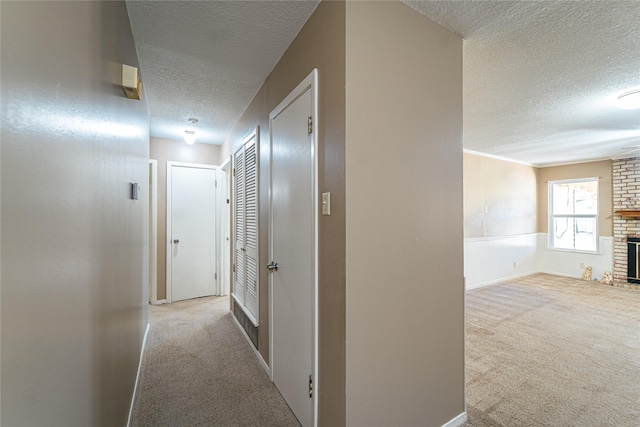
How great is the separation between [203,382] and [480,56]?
10.9ft

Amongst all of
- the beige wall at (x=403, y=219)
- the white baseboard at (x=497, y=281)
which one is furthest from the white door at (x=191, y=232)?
the white baseboard at (x=497, y=281)

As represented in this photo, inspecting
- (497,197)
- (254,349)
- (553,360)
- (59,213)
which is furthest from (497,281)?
(59,213)

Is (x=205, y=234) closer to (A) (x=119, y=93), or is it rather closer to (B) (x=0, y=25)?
(A) (x=119, y=93)

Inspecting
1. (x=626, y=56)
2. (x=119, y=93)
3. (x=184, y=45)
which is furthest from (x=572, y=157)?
(x=119, y=93)

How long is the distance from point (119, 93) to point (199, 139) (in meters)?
2.97

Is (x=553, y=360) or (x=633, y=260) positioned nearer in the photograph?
(x=553, y=360)

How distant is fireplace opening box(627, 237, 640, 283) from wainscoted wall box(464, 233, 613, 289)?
0.86ft

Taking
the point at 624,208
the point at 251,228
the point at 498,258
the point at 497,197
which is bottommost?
the point at 498,258

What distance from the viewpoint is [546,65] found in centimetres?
218

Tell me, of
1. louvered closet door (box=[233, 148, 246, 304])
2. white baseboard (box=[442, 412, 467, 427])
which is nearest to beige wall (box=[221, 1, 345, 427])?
white baseboard (box=[442, 412, 467, 427])

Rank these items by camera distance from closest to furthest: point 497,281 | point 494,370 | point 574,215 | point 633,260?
point 494,370, point 633,260, point 497,281, point 574,215

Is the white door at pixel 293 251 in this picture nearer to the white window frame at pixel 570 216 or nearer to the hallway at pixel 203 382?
the hallway at pixel 203 382

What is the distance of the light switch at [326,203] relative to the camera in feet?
4.74

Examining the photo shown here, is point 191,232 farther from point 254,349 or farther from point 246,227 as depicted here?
point 254,349
